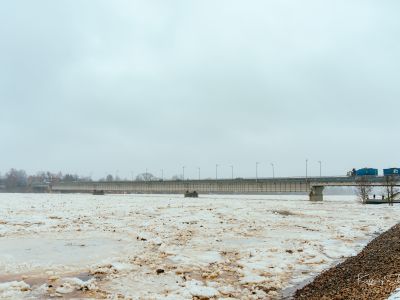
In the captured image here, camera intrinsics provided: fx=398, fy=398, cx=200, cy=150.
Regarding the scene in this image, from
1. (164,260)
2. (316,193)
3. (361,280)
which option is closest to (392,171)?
(316,193)

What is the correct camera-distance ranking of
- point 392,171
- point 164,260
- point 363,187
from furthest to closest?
point 392,171 < point 363,187 < point 164,260

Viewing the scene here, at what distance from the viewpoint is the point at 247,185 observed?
110125 millimetres

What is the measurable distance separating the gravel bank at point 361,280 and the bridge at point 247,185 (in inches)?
2945

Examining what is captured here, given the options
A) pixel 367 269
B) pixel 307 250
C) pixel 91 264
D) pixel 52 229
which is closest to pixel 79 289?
pixel 91 264

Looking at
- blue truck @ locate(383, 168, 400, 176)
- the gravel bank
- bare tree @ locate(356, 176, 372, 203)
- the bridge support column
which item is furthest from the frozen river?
blue truck @ locate(383, 168, 400, 176)

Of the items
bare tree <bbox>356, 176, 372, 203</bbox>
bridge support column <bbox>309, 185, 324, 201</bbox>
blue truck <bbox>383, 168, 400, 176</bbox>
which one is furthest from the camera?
bridge support column <bbox>309, 185, 324, 201</bbox>

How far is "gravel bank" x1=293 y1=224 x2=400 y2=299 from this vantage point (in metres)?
9.35

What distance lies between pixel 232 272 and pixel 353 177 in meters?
81.2

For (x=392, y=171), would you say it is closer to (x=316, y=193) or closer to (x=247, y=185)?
(x=316, y=193)

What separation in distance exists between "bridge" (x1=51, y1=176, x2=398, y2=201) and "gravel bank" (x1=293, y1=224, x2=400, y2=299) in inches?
2945

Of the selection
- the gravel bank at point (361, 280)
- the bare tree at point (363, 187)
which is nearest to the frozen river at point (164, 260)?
the gravel bank at point (361, 280)

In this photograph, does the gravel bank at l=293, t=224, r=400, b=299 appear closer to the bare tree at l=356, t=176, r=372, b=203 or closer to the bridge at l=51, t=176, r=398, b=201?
the bare tree at l=356, t=176, r=372, b=203

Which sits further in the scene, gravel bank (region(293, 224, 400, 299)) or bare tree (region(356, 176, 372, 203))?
bare tree (region(356, 176, 372, 203))

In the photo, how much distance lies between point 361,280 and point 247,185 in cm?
9968
